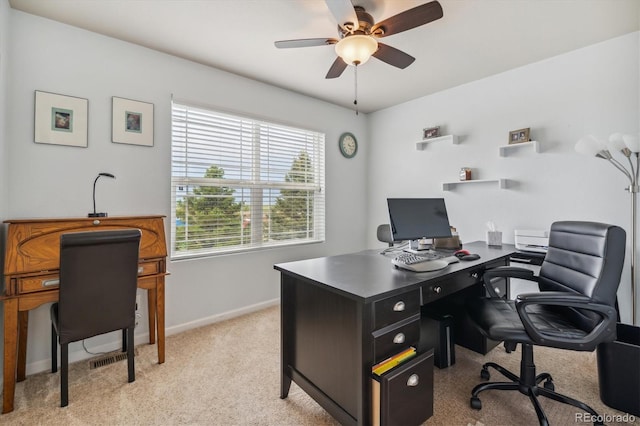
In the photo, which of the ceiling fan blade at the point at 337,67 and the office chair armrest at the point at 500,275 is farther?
the ceiling fan blade at the point at 337,67

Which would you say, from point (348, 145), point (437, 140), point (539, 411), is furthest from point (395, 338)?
point (348, 145)

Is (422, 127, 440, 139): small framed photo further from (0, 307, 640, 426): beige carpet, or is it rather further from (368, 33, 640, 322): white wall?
(0, 307, 640, 426): beige carpet

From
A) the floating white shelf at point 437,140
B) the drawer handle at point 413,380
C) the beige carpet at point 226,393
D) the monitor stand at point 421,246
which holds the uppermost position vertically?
the floating white shelf at point 437,140

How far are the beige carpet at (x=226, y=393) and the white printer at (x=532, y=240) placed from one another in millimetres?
863

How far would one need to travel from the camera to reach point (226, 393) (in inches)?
75.0

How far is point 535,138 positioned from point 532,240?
3.34 feet

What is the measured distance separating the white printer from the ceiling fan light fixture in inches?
86.1

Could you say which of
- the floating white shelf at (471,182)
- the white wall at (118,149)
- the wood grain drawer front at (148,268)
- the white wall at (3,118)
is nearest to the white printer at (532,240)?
the floating white shelf at (471,182)

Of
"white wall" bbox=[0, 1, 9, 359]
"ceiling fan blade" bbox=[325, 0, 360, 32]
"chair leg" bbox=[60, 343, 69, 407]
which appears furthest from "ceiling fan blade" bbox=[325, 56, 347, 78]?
"chair leg" bbox=[60, 343, 69, 407]

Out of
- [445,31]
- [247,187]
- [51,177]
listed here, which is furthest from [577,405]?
[51,177]

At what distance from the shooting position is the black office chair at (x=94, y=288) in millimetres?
1734

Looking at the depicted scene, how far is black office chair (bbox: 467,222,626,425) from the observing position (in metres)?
1.48

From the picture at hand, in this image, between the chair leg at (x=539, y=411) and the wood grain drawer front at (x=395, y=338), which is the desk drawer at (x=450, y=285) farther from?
the chair leg at (x=539, y=411)

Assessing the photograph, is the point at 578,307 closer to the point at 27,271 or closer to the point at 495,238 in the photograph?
the point at 495,238
